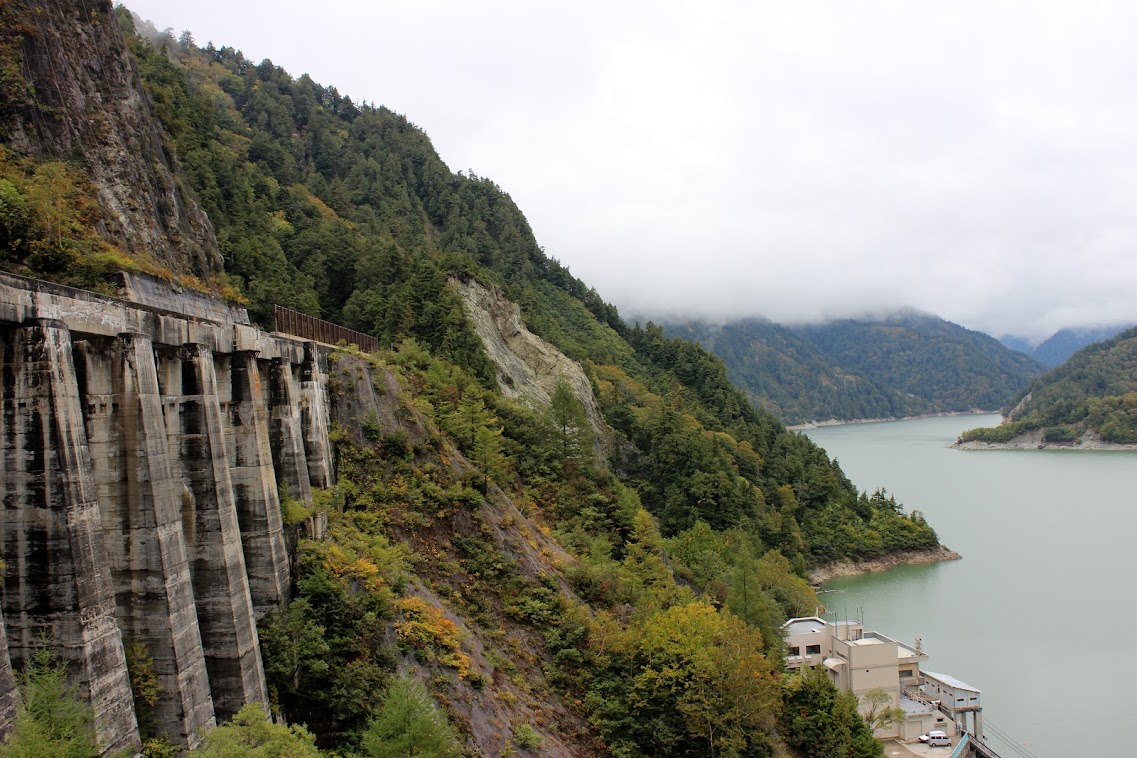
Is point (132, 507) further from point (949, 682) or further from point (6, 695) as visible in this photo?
point (949, 682)

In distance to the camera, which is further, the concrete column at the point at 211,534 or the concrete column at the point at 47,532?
the concrete column at the point at 211,534

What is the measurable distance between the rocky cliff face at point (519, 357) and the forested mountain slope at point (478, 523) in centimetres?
77

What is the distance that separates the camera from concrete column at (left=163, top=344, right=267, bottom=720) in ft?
56.1

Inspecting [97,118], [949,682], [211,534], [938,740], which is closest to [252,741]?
[211,534]

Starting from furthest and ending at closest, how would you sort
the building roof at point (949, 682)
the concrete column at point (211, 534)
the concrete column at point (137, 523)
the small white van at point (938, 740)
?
1. the building roof at point (949, 682)
2. the small white van at point (938, 740)
3. the concrete column at point (211, 534)
4. the concrete column at point (137, 523)

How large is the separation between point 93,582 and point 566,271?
99.8 m

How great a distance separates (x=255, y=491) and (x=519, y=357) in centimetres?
4267

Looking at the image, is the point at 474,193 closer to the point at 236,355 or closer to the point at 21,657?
the point at 236,355

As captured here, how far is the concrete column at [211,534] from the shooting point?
674 inches

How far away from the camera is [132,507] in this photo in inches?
591

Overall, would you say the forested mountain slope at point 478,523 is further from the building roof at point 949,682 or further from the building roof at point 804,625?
the building roof at point 949,682

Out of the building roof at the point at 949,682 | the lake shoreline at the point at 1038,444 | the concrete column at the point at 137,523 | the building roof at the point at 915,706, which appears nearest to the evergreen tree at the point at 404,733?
the concrete column at the point at 137,523

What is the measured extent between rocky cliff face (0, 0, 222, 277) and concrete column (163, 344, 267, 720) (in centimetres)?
1338

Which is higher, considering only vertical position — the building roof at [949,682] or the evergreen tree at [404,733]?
the evergreen tree at [404,733]
